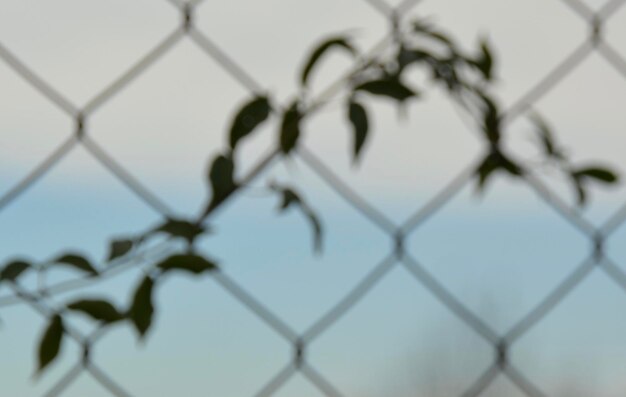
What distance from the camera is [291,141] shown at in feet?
2.44

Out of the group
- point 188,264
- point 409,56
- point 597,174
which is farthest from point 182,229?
point 597,174

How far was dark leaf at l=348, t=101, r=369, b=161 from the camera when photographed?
0.71 metres

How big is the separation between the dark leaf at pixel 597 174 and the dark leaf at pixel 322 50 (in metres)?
0.18

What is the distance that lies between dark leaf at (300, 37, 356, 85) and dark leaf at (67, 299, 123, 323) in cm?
14

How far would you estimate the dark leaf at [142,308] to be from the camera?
0.71m

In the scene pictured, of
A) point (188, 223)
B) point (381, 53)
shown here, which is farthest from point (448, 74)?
point (188, 223)

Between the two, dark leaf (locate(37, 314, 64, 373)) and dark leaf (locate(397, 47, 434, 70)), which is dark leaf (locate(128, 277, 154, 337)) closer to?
dark leaf (locate(37, 314, 64, 373))

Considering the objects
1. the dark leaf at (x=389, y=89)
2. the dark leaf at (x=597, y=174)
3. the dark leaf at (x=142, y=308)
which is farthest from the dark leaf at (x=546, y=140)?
the dark leaf at (x=142, y=308)

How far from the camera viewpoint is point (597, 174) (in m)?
0.84

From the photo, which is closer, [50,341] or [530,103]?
[50,341]

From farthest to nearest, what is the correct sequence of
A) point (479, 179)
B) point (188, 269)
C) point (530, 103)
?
point (530, 103) < point (479, 179) < point (188, 269)

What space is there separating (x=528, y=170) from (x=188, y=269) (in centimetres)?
25

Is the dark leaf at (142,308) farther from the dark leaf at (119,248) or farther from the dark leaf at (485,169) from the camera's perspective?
the dark leaf at (485,169)

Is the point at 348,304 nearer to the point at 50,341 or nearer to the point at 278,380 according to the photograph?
the point at 278,380
